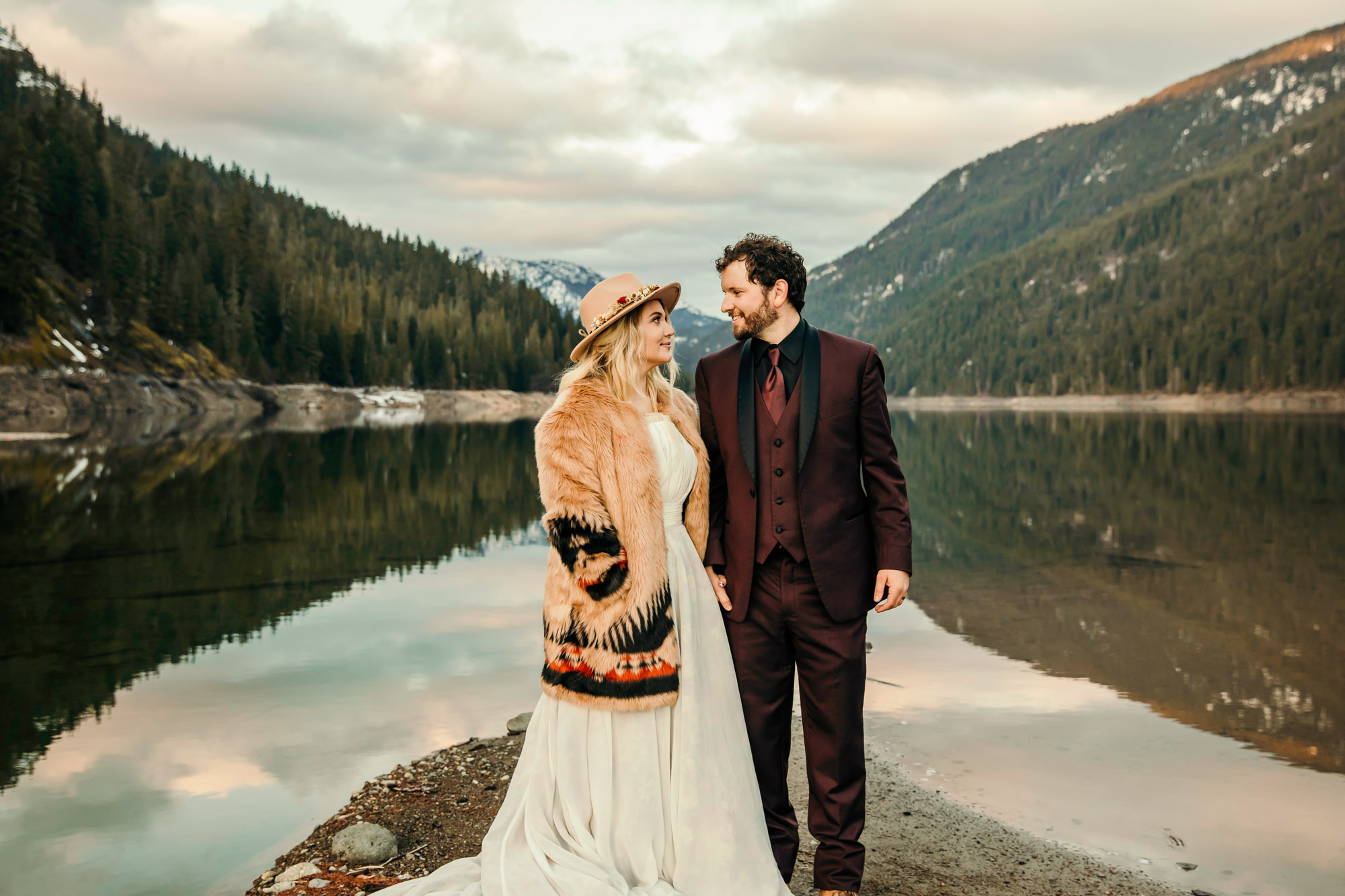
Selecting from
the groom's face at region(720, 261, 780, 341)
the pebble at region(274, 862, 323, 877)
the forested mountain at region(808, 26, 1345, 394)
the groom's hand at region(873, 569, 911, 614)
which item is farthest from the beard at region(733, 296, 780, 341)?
the forested mountain at region(808, 26, 1345, 394)

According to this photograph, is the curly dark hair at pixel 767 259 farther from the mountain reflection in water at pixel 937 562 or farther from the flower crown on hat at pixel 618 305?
the mountain reflection in water at pixel 937 562

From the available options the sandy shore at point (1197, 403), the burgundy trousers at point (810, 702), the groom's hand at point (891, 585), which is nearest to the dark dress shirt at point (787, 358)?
the burgundy trousers at point (810, 702)

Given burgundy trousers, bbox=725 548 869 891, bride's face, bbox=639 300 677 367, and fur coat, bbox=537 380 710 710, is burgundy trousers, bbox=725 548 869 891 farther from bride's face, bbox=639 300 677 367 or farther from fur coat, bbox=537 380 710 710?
bride's face, bbox=639 300 677 367

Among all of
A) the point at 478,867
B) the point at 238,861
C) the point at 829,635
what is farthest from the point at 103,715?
the point at 829,635

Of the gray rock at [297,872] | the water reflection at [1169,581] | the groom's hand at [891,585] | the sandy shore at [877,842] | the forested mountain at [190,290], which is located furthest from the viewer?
the forested mountain at [190,290]

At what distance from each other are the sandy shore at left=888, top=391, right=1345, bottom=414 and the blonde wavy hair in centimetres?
9162

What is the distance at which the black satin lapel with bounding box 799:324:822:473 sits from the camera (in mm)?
3742

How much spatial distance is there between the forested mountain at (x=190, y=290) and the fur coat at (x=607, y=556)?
54424mm

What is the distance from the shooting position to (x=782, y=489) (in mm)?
3781

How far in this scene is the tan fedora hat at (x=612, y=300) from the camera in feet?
12.4

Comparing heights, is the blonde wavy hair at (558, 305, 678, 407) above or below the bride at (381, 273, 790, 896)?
above

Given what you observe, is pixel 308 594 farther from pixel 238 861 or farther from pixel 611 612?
pixel 611 612

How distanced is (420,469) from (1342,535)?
72.4ft

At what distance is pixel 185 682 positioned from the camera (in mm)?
7992
